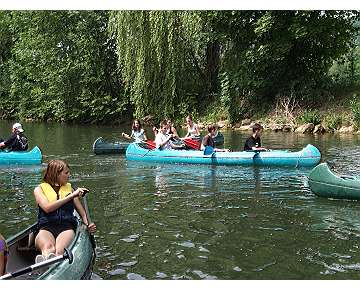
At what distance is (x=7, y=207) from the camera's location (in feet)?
30.0

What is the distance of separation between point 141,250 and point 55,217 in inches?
57.4

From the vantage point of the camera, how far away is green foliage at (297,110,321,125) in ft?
73.0

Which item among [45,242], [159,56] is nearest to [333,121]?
[159,56]

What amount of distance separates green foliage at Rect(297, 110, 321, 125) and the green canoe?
1313cm

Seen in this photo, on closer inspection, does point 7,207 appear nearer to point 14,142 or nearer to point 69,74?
point 14,142

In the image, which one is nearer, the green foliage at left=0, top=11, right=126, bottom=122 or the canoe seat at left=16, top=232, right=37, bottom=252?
the canoe seat at left=16, top=232, right=37, bottom=252

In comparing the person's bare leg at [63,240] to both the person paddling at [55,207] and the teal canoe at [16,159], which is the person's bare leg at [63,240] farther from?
the teal canoe at [16,159]

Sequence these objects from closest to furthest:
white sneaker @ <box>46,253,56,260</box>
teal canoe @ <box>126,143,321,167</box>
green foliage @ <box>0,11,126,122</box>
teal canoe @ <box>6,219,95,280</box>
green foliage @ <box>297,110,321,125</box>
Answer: teal canoe @ <box>6,219,95,280</box> → white sneaker @ <box>46,253,56,260</box> → teal canoe @ <box>126,143,321,167</box> → green foliage @ <box>297,110,321,125</box> → green foliage @ <box>0,11,126,122</box>

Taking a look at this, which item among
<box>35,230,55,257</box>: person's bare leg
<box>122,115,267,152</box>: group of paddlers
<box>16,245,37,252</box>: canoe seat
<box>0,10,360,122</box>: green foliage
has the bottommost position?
<box>16,245,37,252</box>: canoe seat

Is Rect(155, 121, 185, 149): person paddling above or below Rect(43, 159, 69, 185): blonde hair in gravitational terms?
below

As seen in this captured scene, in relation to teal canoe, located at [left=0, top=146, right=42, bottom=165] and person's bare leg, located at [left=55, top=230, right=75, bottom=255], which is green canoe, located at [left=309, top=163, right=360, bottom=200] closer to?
person's bare leg, located at [left=55, top=230, right=75, bottom=255]

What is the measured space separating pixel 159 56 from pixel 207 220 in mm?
18119

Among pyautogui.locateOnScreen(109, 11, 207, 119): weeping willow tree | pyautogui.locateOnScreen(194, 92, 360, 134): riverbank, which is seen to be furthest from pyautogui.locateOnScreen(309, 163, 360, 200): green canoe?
pyautogui.locateOnScreen(109, 11, 207, 119): weeping willow tree
